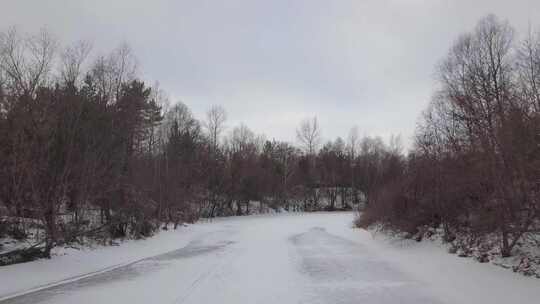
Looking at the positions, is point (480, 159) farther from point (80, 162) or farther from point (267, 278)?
point (80, 162)

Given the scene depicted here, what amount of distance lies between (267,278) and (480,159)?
6968mm

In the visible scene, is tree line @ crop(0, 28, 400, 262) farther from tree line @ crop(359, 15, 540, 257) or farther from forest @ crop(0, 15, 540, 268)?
tree line @ crop(359, 15, 540, 257)

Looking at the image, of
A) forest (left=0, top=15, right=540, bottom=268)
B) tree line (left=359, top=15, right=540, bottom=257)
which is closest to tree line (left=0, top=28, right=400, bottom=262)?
forest (left=0, top=15, right=540, bottom=268)

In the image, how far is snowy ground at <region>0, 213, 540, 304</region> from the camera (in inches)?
365

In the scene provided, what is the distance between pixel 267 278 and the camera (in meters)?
11.7

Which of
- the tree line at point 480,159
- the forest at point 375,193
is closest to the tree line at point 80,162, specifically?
the forest at point 375,193

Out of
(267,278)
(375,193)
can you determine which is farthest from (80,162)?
(375,193)

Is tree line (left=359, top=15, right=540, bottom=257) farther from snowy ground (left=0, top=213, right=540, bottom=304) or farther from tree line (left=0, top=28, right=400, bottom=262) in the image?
tree line (left=0, top=28, right=400, bottom=262)

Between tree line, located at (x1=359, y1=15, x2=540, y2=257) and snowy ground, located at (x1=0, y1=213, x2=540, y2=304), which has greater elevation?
tree line, located at (x1=359, y1=15, x2=540, y2=257)

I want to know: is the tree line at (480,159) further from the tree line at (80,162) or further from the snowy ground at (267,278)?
the tree line at (80,162)

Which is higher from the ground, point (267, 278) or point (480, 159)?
point (480, 159)

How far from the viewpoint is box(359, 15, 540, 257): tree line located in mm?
9953

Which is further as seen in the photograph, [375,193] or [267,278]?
[375,193]

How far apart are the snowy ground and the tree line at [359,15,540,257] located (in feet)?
4.22
